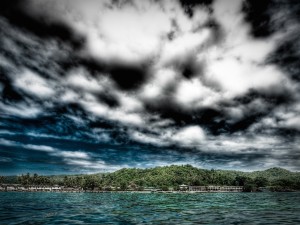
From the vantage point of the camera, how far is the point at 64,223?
28.4m

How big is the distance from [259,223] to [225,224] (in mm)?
4496

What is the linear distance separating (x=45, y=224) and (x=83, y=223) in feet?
14.4

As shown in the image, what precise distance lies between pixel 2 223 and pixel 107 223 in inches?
483

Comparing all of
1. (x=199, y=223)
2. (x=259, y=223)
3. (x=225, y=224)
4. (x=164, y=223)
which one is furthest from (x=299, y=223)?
(x=164, y=223)

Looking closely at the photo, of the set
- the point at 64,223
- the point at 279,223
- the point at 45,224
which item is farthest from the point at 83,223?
the point at 279,223

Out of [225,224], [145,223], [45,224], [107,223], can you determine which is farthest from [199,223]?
[45,224]

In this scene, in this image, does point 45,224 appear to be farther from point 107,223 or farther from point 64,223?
point 107,223

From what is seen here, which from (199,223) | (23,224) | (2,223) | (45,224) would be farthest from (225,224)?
(2,223)

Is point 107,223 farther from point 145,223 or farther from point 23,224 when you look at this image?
point 23,224

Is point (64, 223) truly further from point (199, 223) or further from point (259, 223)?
point (259, 223)

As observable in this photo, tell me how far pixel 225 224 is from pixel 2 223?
1025 inches

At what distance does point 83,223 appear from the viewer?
2806 centimetres

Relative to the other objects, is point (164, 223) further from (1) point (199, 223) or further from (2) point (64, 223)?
(2) point (64, 223)

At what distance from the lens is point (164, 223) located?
2783cm
